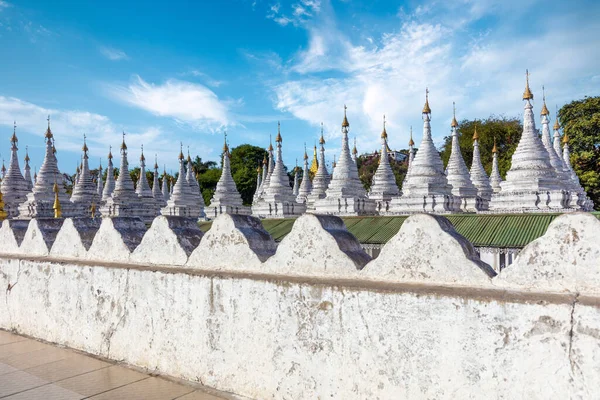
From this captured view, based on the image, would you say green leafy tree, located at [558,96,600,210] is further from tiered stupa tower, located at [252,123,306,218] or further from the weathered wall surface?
the weathered wall surface

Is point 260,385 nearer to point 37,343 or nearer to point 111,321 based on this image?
point 111,321

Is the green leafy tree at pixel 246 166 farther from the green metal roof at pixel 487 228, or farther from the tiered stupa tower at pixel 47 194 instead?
the green metal roof at pixel 487 228

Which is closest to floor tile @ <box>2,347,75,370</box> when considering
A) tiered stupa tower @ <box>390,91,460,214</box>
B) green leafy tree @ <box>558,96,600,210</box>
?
tiered stupa tower @ <box>390,91,460,214</box>

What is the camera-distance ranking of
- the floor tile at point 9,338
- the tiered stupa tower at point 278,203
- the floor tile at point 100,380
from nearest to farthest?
the floor tile at point 100,380, the floor tile at point 9,338, the tiered stupa tower at point 278,203

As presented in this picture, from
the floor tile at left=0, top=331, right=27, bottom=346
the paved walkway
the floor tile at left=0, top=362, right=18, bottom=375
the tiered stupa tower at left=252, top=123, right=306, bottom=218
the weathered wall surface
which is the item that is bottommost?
the floor tile at left=0, top=331, right=27, bottom=346

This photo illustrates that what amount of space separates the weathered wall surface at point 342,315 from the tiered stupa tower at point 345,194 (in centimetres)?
1631

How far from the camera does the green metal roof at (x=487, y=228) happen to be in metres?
11.2

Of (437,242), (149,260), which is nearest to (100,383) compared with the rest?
(149,260)

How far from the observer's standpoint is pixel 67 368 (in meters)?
3.83

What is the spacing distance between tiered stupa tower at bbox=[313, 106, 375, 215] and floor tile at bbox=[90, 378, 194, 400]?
16.8 m

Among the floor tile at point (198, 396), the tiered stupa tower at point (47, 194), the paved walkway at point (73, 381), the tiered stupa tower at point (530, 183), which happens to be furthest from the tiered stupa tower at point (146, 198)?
the floor tile at point (198, 396)

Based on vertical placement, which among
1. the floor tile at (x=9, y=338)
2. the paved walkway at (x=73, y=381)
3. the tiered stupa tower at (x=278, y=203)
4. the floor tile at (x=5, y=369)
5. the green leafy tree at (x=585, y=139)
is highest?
the green leafy tree at (x=585, y=139)

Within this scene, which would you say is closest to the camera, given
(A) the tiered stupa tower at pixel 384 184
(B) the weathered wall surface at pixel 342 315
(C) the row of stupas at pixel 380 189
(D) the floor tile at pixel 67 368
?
(B) the weathered wall surface at pixel 342 315

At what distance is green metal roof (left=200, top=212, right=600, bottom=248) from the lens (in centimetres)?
1116
